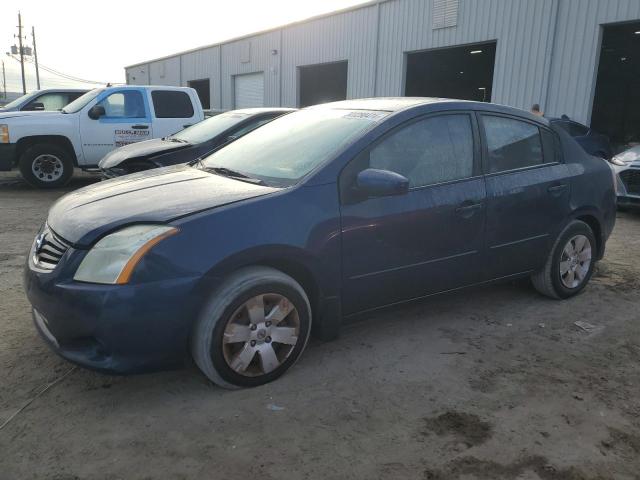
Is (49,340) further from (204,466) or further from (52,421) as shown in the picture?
(204,466)

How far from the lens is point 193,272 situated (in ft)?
8.64

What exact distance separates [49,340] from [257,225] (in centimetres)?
124

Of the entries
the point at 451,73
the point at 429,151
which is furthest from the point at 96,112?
the point at 451,73

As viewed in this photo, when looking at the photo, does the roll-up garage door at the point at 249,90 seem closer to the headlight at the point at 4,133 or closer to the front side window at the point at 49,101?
the front side window at the point at 49,101

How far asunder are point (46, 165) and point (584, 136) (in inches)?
452

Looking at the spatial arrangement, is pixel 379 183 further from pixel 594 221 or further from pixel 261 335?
pixel 594 221

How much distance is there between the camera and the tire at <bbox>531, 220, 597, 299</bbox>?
170 inches

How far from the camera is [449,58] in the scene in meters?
21.4

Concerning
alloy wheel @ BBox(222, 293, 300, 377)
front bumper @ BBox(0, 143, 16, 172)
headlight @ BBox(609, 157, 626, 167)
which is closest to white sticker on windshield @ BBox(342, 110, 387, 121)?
alloy wheel @ BBox(222, 293, 300, 377)

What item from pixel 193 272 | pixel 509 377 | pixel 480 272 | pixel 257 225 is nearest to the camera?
pixel 193 272

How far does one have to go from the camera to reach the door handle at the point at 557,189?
13.4ft

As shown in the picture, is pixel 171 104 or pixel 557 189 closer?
pixel 557 189

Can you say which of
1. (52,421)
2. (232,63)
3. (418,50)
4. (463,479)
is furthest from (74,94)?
(232,63)

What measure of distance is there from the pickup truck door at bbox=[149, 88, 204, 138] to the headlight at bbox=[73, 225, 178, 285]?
25.2ft
